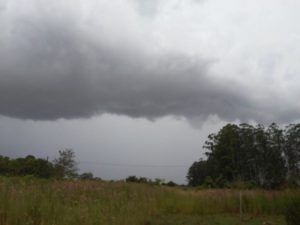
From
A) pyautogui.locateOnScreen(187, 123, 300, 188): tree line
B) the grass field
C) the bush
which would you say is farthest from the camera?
pyautogui.locateOnScreen(187, 123, 300, 188): tree line

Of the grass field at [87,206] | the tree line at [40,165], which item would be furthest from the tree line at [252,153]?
the grass field at [87,206]

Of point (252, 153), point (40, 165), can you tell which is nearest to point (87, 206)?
point (40, 165)

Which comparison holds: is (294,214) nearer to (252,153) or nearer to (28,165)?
(28,165)

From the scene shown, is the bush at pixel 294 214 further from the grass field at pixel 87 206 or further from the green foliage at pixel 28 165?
the green foliage at pixel 28 165

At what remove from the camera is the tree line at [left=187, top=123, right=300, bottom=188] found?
6600 cm

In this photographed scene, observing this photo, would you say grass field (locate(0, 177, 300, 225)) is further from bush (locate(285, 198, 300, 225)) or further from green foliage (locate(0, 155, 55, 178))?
green foliage (locate(0, 155, 55, 178))

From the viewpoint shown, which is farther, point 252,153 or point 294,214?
point 252,153

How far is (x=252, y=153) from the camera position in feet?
224

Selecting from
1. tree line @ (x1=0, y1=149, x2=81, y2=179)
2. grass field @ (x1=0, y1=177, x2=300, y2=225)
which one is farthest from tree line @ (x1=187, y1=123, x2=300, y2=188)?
grass field @ (x1=0, y1=177, x2=300, y2=225)

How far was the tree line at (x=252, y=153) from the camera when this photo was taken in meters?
66.0

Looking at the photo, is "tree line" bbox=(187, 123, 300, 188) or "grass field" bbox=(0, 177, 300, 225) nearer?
"grass field" bbox=(0, 177, 300, 225)

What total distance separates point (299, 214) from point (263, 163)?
187ft

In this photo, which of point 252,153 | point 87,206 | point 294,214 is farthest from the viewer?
point 252,153

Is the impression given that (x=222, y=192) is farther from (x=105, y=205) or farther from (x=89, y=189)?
(x=105, y=205)
